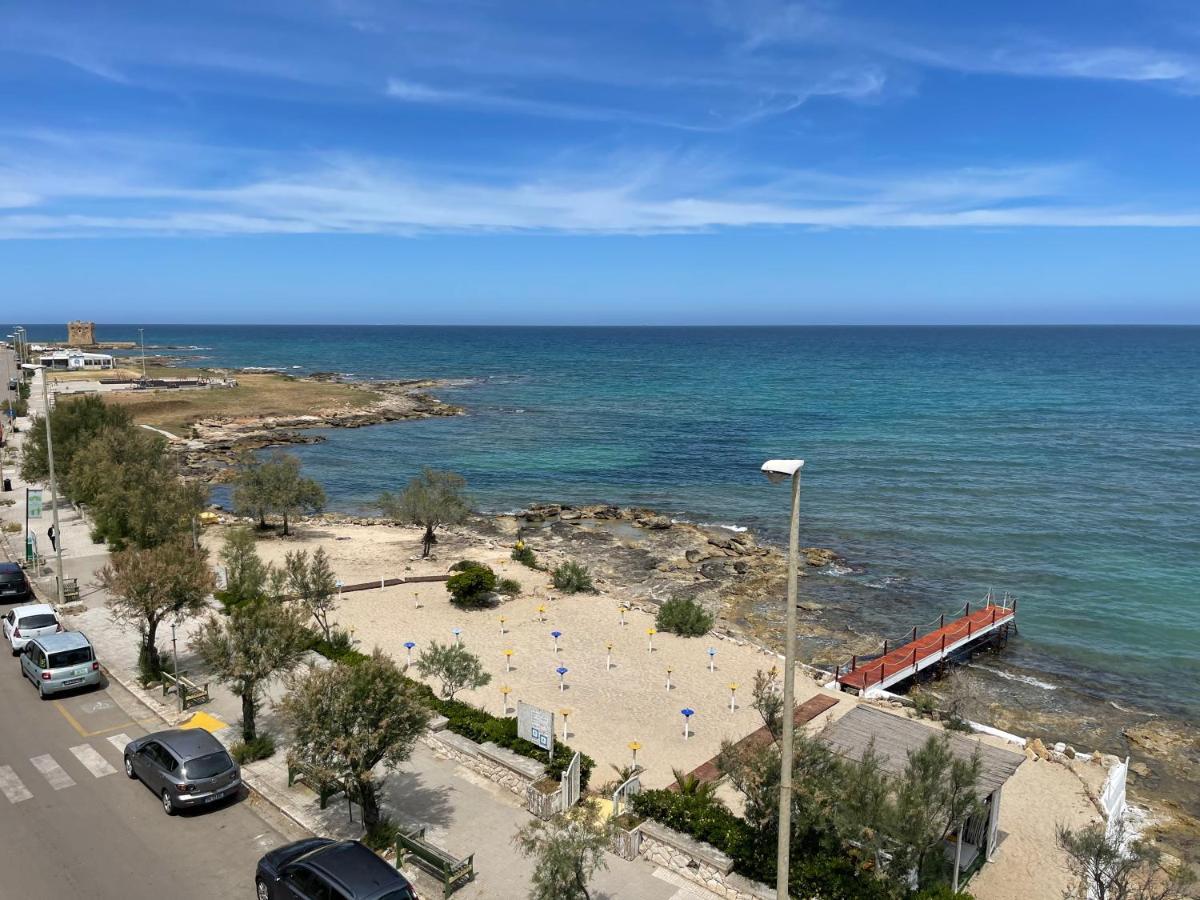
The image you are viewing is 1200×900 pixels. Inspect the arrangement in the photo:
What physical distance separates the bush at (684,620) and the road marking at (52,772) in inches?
704

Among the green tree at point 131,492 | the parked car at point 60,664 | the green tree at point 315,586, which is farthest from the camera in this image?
the green tree at point 131,492

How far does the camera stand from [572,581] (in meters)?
32.4

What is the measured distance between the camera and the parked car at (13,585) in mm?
27391

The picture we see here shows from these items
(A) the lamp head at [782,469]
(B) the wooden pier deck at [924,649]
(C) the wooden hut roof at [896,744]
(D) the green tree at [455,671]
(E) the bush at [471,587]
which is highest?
(A) the lamp head at [782,469]

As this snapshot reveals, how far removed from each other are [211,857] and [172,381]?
102m

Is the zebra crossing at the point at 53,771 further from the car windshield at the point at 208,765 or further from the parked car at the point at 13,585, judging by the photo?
the parked car at the point at 13,585

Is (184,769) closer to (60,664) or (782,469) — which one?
(60,664)

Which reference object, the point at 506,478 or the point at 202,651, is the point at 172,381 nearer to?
the point at 506,478

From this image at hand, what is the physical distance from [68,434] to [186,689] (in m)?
29.5

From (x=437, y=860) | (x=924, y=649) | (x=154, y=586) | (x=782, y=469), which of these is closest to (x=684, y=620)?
(x=924, y=649)

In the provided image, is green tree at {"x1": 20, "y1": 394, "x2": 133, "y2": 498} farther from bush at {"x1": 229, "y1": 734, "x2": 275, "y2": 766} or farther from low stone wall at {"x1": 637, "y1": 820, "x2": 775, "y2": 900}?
low stone wall at {"x1": 637, "y1": 820, "x2": 775, "y2": 900}

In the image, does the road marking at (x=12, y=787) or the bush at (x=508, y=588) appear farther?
the bush at (x=508, y=588)

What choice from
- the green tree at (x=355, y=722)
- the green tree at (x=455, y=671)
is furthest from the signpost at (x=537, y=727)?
the green tree at (x=355, y=722)

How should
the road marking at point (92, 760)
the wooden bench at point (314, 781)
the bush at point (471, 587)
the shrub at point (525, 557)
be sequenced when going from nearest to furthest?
1. the wooden bench at point (314, 781)
2. the road marking at point (92, 760)
3. the bush at point (471, 587)
4. the shrub at point (525, 557)
